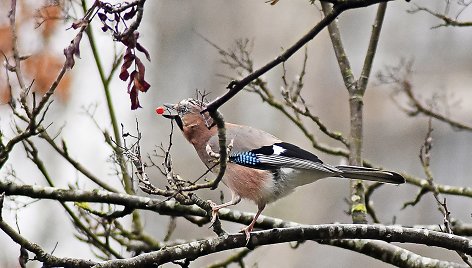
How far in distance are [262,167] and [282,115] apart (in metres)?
9.03

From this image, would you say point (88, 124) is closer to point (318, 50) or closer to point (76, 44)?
point (318, 50)

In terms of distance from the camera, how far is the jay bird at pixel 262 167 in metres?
6.18

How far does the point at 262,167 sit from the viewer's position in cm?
635

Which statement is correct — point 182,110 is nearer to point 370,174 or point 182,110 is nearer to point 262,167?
point 262,167

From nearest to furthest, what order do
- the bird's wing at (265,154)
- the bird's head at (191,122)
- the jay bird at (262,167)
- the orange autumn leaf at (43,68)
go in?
the jay bird at (262,167)
the bird's wing at (265,154)
the bird's head at (191,122)
the orange autumn leaf at (43,68)

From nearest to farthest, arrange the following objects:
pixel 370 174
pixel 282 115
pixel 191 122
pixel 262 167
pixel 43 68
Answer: pixel 370 174, pixel 262 167, pixel 191 122, pixel 43 68, pixel 282 115

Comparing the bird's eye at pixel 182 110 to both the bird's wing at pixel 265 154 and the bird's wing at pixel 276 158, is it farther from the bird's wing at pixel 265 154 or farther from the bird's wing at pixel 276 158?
the bird's wing at pixel 276 158

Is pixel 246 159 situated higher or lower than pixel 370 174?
higher

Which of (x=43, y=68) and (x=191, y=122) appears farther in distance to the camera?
(x=43, y=68)

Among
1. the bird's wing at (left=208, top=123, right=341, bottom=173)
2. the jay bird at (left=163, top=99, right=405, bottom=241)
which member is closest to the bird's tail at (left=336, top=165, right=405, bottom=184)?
the jay bird at (left=163, top=99, right=405, bottom=241)

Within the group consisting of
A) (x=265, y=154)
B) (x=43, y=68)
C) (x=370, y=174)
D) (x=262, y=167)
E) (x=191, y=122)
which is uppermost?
(x=43, y=68)

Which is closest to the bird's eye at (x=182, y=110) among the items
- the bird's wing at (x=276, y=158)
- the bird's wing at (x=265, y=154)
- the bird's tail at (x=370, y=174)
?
the bird's wing at (x=265, y=154)

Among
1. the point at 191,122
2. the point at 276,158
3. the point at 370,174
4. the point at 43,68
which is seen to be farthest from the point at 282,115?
the point at 370,174

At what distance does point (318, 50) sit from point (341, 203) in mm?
2685
